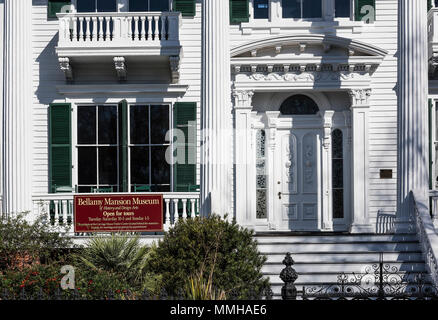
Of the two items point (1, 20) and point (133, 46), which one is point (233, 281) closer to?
point (133, 46)

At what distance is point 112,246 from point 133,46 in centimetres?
556

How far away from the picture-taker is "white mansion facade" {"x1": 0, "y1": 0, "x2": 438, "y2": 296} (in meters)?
16.7

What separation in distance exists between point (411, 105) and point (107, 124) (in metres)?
7.15

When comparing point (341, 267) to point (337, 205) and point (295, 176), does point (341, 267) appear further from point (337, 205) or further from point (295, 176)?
point (295, 176)

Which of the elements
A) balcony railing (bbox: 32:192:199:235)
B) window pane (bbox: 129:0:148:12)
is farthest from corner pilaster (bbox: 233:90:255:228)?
window pane (bbox: 129:0:148:12)

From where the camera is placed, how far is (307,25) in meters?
17.1

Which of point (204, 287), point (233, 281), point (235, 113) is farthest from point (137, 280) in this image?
point (235, 113)

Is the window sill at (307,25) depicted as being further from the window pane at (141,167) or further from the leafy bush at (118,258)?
the leafy bush at (118,258)

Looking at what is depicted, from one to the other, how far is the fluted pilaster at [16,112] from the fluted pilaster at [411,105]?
25.7ft

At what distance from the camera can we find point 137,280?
12625 millimetres

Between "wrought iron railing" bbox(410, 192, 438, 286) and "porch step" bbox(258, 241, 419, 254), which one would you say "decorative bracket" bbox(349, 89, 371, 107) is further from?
"porch step" bbox(258, 241, 419, 254)

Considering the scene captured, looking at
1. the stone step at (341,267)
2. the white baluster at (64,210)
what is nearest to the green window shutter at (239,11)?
the white baluster at (64,210)

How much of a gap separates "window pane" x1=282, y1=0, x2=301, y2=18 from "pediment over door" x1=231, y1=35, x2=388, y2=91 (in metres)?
1.03

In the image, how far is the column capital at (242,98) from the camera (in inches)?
→ 667
